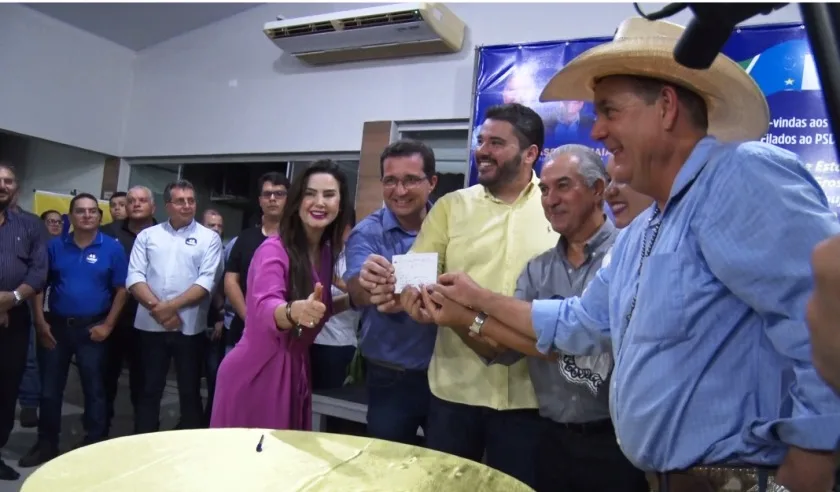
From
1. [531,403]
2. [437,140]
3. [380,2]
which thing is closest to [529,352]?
[531,403]

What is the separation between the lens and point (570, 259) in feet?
5.69

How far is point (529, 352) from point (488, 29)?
3499 mm

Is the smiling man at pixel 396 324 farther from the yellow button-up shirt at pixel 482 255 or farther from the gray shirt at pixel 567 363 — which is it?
the gray shirt at pixel 567 363

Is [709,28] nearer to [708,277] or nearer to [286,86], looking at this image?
[708,277]

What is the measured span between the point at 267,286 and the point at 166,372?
2.22 metres

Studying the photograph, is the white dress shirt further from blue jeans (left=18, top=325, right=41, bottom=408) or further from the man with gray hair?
the man with gray hair

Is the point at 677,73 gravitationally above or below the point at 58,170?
below

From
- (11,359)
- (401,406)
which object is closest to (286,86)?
(11,359)

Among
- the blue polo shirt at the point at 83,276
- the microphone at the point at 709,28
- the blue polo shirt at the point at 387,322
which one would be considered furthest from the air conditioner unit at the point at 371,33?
the microphone at the point at 709,28

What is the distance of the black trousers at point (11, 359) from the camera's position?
338 cm

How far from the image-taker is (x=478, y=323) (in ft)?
5.47

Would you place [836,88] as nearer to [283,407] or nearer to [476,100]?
[283,407]

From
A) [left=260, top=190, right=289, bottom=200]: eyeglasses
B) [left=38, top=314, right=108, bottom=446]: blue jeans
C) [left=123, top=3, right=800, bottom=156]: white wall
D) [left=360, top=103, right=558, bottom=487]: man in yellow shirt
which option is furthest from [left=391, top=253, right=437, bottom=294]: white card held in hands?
[left=123, top=3, right=800, bottom=156]: white wall

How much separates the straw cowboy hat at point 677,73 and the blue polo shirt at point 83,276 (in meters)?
3.45
